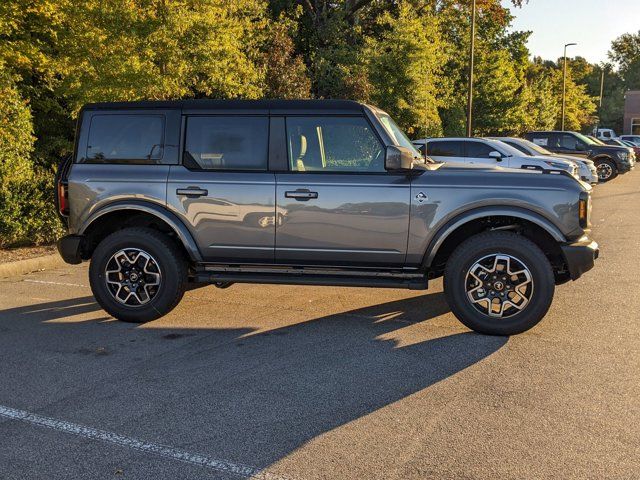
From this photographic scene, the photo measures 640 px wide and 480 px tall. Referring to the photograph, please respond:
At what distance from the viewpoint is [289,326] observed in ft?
19.1

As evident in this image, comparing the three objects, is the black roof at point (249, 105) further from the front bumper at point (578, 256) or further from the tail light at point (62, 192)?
the front bumper at point (578, 256)

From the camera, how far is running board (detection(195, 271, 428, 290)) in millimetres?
5516

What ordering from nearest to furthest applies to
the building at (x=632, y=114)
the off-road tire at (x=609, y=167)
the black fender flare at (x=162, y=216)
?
the black fender flare at (x=162, y=216) < the off-road tire at (x=609, y=167) < the building at (x=632, y=114)

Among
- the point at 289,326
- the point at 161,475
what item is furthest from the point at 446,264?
the point at 161,475

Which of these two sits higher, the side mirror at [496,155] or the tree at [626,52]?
the tree at [626,52]

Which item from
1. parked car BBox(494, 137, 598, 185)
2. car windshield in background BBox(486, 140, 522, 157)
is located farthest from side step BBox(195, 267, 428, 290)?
parked car BBox(494, 137, 598, 185)

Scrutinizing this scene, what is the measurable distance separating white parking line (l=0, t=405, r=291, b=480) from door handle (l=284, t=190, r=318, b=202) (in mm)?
2673

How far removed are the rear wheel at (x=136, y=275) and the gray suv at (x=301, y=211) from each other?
1 cm

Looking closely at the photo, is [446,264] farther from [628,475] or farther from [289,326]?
[628,475]

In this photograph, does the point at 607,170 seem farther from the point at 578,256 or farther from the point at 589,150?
the point at 578,256

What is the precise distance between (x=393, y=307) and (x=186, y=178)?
2.46 m

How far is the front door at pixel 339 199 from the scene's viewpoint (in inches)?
218

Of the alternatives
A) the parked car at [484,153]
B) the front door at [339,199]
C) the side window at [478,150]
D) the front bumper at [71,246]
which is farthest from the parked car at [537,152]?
the front bumper at [71,246]

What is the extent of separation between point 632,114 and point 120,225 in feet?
301
